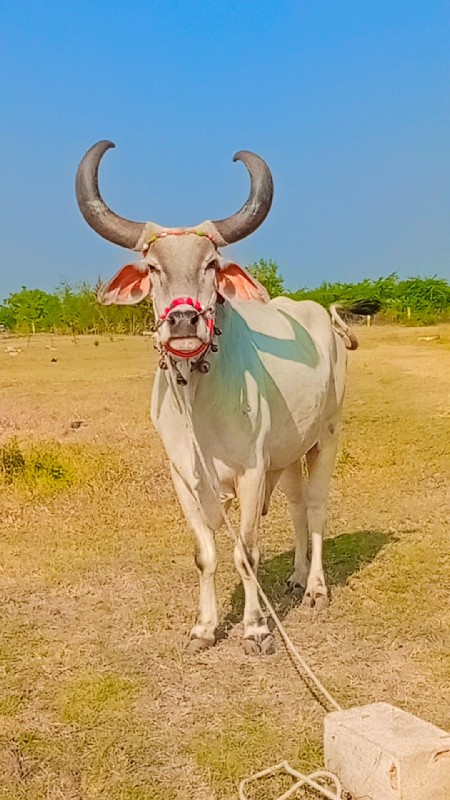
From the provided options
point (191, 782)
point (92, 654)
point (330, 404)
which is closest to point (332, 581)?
point (330, 404)

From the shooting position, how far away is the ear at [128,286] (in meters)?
4.77

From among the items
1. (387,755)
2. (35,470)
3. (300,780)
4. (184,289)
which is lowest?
(300,780)

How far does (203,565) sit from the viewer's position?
17.4 ft

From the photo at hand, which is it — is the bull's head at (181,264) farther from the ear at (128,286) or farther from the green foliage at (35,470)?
the green foliage at (35,470)

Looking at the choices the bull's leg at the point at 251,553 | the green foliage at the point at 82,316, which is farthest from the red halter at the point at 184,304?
the green foliage at the point at 82,316

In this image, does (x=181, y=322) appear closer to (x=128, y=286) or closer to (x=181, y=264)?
(x=181, y=264)

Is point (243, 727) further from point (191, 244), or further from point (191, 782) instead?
point (191, 244)

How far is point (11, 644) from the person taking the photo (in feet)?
17.7

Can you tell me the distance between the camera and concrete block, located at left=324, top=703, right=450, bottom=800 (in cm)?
329

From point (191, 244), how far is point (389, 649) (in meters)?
2.49

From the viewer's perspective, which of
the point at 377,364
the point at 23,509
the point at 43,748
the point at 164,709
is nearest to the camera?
the point at 43,748

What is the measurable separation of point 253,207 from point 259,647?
2.42 metres

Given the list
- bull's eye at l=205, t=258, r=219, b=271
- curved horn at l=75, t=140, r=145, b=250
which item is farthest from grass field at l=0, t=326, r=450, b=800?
curved horn at l=75, t=140, r=145, b=250

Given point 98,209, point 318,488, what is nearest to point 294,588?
point 318,488
